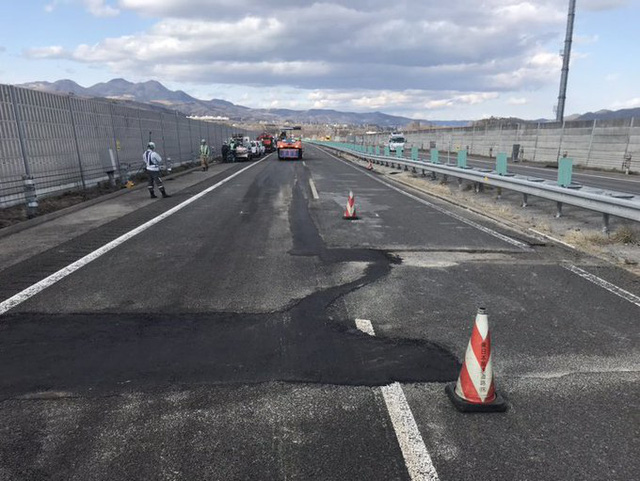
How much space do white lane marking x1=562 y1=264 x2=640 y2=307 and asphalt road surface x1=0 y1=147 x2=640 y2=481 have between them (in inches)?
1.7

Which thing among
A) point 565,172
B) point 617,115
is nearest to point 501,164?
point 565,172

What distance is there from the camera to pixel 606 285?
643cm

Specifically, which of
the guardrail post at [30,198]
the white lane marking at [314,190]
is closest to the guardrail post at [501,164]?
the white lane marking at [314,190]

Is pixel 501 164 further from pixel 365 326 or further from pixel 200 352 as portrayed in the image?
pixel 200 352

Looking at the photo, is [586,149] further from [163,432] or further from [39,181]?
[163,432]

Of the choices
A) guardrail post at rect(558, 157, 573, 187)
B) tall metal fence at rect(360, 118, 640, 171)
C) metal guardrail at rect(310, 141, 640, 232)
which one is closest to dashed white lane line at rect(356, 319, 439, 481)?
metal guardrail at rect(310, 141, 640, 232)

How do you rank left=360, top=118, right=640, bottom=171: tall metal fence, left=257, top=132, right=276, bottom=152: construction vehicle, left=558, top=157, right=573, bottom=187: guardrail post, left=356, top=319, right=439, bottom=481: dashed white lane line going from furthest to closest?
1. left=257, top=132, right=276, bottom=152: construction vehicle
2. left=360, top=118, right=640, bottom=171: tall metal fence
3. left=558, top=157, right=573, bottom=187: guardrail post
4. left=356, top=319, right=439, bottom=481: dashed white lane line

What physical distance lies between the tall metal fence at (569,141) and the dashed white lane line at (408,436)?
29.0 m

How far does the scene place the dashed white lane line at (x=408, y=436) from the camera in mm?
2859

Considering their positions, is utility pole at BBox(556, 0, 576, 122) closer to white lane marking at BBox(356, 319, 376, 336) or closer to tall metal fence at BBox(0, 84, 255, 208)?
tall metal fence at BBox(0, 84, 255, 208)

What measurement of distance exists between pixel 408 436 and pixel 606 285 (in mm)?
4699

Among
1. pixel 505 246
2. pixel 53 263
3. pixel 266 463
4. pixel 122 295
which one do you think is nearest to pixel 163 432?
pixel 266 463

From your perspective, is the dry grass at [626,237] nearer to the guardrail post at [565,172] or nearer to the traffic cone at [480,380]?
the guardrail post at [565,172]

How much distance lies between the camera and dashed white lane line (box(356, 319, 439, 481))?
286 cm
